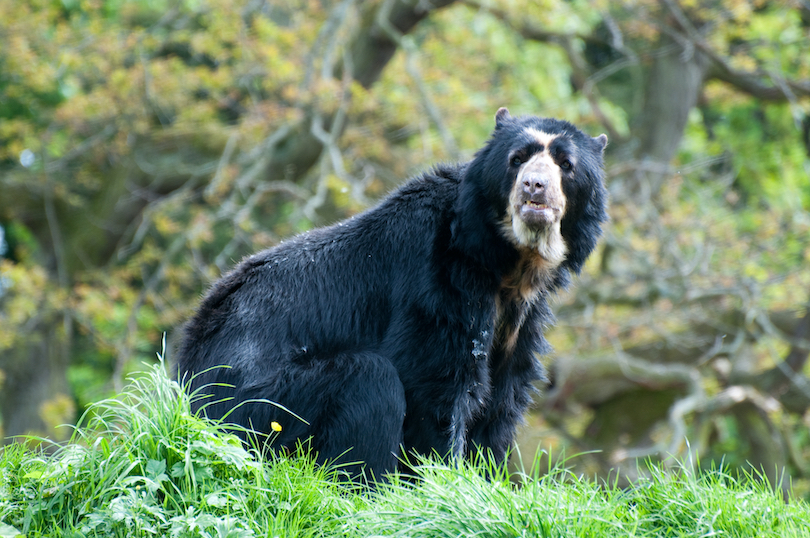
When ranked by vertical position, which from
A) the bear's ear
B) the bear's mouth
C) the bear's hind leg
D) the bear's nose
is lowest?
the bear's hind leg

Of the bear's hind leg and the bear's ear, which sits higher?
the bear's ear

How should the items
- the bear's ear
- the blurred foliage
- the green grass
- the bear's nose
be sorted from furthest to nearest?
1. the blurred foliage
2. the bear's ear
3. the bear's nose
4. the green grass

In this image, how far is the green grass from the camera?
3031 millimetres

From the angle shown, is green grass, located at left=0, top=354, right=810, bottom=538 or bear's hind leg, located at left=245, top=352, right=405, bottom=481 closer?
green grass, located at left=0, top=354, right=810, bottom=538

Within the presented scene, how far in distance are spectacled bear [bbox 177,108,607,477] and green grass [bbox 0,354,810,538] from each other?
1.88ft

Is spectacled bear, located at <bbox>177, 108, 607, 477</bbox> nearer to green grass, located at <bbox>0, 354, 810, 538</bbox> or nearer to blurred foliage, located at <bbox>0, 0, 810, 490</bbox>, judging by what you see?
green grass, located at <bbox>0, 354, 810, 538</bbox>

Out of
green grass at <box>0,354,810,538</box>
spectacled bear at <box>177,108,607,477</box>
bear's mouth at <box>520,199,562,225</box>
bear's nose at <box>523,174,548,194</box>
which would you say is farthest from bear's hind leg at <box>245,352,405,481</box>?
bear's nose at <box>523,174,548,194</box>

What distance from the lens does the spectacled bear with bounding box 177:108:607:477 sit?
13.3ft

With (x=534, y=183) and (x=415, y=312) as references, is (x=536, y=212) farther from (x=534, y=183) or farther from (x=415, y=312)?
(x=415, y=312)

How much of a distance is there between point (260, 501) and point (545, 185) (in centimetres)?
216

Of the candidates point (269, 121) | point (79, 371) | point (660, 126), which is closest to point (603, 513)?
point (269, 121)

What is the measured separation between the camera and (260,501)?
129 inches

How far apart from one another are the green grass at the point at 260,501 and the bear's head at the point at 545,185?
1.43m

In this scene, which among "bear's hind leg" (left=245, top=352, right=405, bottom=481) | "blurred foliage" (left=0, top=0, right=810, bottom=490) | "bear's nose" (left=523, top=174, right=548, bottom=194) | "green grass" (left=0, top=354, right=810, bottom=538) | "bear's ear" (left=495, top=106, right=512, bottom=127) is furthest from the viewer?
"blurred foliage" (left=0, top=0, right=810, bottom=490)
